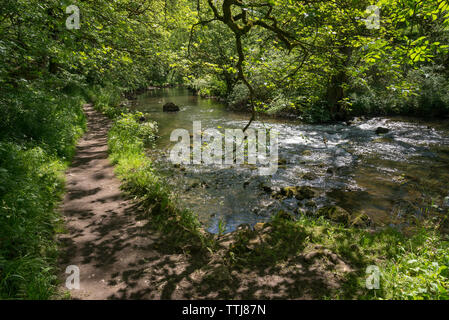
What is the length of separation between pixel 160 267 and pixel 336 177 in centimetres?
708

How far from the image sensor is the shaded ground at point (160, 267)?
144 inches

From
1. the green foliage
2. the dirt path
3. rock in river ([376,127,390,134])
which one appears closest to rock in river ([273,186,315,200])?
the green foliage

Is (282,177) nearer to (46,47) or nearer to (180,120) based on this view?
(46,47)

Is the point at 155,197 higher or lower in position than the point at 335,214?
higher

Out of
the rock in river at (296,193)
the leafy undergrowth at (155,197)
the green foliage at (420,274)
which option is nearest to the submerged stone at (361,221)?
the green foliage at (420,274)

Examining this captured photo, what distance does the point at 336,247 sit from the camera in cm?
464

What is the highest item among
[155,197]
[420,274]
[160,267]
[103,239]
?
[155,197]

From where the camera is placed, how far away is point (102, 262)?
412cm

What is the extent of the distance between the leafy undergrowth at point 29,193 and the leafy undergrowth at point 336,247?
194 cm

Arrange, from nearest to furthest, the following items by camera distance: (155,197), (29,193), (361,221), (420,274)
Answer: (420,274), (29,193), (361,221), (155,197)

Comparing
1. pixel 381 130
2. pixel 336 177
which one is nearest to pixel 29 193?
pixel 336 177

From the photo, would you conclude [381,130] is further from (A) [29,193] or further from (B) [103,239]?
(A) [29,193]

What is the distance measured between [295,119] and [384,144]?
6825 mm
